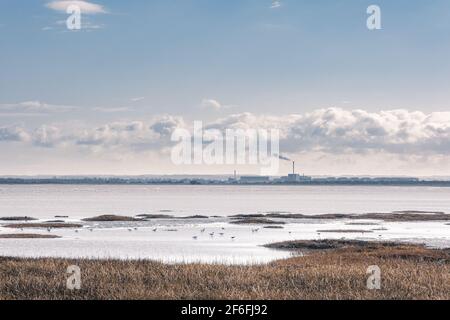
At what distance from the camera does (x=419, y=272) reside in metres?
30.0

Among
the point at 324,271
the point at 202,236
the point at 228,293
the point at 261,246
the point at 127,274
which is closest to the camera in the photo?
the point at 228,293

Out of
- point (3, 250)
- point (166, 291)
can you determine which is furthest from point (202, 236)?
point (166, 291)

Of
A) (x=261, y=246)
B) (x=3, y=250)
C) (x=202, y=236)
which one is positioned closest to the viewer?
(x=3, y=250)

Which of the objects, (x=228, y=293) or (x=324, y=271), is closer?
(x=228, y=293)

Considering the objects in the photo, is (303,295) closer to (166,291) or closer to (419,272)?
(166,291)
